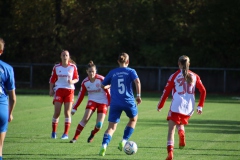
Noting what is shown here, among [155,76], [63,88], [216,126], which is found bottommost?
[155,76]

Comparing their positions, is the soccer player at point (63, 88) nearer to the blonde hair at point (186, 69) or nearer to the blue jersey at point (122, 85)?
the blue jersey at point (122, 85)

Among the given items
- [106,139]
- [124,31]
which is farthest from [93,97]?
[124,31]

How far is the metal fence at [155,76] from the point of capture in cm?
4016

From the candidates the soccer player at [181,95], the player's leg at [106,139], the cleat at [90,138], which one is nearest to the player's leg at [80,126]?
the cleat at [90,138]

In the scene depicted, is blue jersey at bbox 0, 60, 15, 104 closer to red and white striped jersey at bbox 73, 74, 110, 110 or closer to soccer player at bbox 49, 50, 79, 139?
red and white striped jersey at bbox 73, 74, 110, 110

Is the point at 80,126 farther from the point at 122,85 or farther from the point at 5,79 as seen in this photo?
the point at 5,79

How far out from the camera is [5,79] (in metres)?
8.55

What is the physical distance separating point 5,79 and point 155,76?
3306 cm

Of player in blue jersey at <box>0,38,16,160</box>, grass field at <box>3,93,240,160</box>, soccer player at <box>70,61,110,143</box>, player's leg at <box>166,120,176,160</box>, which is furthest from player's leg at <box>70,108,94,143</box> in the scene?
player in blue jersey at <box>0,38,16,160</box>

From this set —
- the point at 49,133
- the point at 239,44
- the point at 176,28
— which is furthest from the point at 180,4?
the point at 49,133

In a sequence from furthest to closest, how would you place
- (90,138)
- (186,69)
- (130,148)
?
(90,138) → (130,148) → (186,69)

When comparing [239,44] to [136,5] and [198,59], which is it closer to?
[198,59]

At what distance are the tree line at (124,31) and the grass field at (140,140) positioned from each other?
68.4 ft

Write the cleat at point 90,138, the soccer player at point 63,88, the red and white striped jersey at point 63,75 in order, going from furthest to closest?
the red and white striped jersey at point 63,75, the soccer player at point 63,88, the cleat at point 90,138
